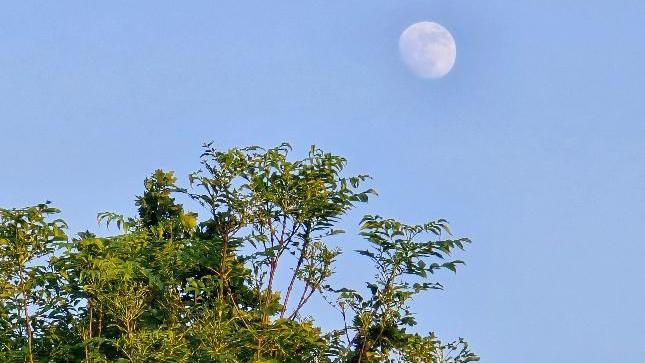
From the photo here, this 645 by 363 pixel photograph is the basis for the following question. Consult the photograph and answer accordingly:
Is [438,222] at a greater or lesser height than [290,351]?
greater

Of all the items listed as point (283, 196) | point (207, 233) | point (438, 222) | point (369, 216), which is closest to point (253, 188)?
point (283, 196)

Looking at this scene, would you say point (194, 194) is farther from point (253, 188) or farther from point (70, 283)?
point (70, 283)

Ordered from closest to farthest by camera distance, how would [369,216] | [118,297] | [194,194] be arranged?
[118,297]
[369,216]
[194,194]

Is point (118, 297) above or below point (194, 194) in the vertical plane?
below

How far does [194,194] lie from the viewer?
19781 millimetres

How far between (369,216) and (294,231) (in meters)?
1.75

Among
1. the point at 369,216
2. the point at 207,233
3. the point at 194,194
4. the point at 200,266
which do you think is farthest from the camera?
the point at 207,233

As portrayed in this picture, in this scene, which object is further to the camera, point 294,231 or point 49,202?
point 294,231

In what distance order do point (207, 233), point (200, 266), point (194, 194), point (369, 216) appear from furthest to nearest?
1. point (207, 233)
2. point (200, 266)
3. point (194, 194)
4. point (369, 216)

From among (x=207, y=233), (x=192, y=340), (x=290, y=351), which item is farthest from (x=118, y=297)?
(x=207, y=233)

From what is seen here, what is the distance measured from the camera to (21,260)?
57.1 ft

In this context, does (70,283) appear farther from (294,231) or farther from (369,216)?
A: (369,216)

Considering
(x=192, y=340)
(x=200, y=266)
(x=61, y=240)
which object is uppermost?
(x=200, y=266)

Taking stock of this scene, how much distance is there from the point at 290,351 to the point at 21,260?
5.19 m
